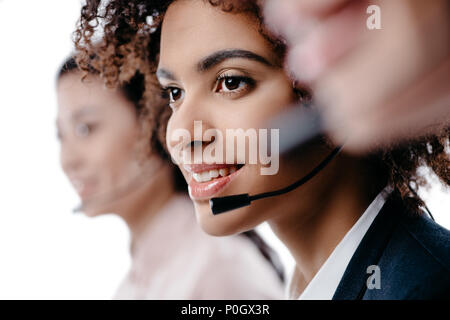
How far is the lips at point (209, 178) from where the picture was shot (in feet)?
2.29

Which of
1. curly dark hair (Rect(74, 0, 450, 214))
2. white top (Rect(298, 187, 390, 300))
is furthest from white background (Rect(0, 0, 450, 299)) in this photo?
white top (Rect(298, 187, 390, 300))

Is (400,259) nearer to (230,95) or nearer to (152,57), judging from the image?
(230,95)

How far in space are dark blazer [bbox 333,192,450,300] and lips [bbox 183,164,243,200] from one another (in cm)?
21

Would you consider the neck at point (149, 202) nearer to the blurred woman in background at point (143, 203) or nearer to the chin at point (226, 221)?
the blurred woman in background at point (143, 203)

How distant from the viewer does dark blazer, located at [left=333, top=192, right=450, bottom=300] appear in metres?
0.57

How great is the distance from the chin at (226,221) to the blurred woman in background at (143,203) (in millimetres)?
414

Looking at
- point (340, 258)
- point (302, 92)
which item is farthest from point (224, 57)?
point (340, 258)

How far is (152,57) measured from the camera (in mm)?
921

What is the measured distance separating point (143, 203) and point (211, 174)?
585mm

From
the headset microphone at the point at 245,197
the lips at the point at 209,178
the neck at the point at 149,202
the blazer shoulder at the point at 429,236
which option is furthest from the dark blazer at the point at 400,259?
the neck at the point at 149,202

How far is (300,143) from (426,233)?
8.2 inches

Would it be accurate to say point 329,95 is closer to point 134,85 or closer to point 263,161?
point 263,161
